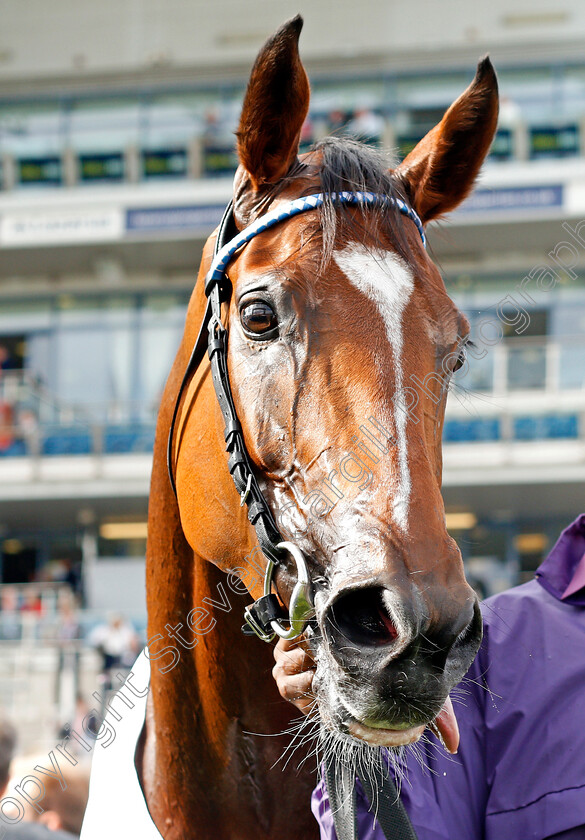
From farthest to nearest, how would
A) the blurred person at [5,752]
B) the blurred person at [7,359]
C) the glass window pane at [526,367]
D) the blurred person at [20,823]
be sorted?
1. the blurred person at [7,359]
2. the glass window pane at [526,367]
3. the blurred person at [5,752]
4. the blurred person at [20,823]

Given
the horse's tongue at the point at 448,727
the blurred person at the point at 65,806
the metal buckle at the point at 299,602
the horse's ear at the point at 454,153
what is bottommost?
the blurred person at the point at 65,806

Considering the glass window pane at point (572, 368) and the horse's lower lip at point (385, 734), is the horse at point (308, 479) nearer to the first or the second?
the horse's lower lip at point (385, 734)

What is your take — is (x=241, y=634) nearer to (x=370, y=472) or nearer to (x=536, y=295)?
(x=370, y=472)

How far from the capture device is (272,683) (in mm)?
1690

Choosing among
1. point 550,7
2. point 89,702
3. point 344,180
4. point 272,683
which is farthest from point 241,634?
point 550,7

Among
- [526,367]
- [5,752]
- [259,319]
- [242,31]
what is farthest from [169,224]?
[259,319]

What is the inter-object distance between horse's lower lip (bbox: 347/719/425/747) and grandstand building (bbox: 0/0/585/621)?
40.5 feet

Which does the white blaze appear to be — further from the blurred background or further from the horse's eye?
the blurred background

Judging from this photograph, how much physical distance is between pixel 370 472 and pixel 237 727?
0.72 metres

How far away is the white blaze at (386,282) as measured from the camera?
4.55 ft

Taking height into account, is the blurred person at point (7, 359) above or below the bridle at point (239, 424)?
below

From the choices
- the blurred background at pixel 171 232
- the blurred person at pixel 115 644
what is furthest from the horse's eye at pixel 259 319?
the blurred background at pixel 171 232

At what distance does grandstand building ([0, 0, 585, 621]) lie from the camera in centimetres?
1416

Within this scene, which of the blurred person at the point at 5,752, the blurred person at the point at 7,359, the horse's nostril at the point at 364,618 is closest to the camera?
the horse's nostril at the point at 364,618
